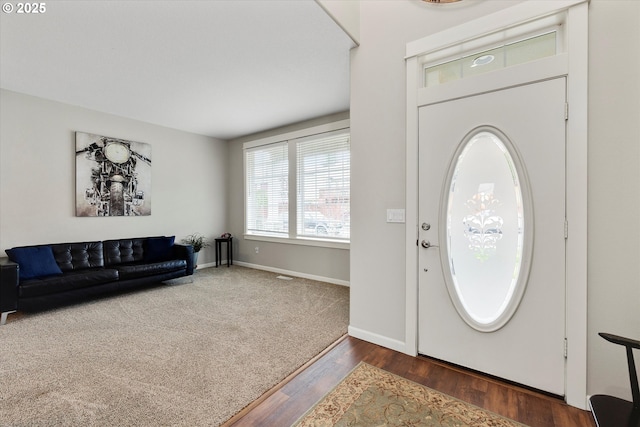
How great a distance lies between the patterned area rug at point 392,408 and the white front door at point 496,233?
452 mm

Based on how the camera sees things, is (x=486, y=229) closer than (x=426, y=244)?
Yes

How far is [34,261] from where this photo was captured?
10.8ft

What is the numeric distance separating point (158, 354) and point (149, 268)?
2.12 meters

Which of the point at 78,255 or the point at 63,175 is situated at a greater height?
the point at 63,175

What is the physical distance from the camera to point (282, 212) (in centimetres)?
525

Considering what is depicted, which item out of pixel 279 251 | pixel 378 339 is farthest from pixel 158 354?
pixel 279 251

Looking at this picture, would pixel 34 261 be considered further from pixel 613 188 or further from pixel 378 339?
pixel 613 188

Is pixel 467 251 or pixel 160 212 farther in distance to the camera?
pixel 160 212

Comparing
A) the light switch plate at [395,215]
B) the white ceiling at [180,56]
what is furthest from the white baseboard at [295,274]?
the white ceiling at [180,56]

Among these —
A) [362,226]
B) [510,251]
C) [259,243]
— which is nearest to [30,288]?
[259,243]

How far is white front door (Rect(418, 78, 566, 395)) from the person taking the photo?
1.76 m

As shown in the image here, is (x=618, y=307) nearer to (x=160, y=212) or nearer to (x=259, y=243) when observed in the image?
(x=259, y=243)

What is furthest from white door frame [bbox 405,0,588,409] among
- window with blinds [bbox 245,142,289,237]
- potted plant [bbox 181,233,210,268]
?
potted plant [bbox 181,233,210,268]

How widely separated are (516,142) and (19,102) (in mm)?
5655
